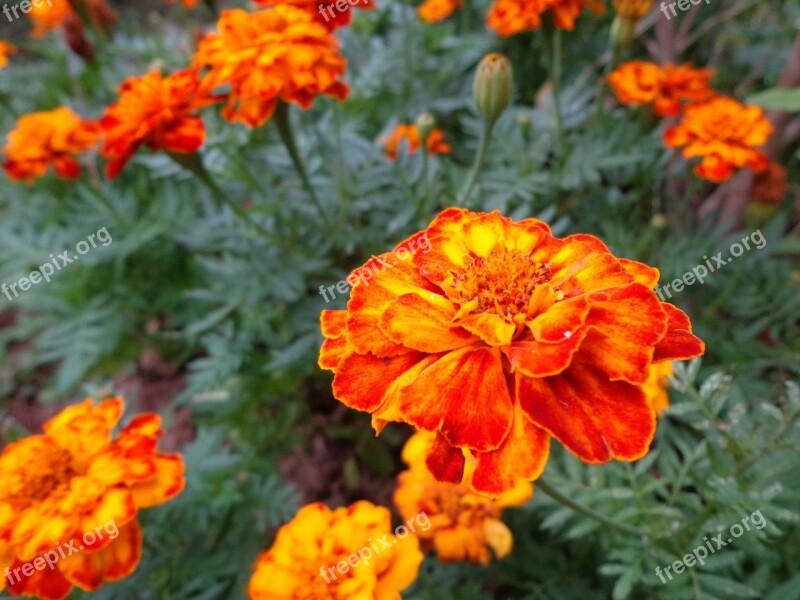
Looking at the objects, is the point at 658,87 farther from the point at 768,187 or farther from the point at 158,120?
the point at 158,120

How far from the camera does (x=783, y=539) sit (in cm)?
101

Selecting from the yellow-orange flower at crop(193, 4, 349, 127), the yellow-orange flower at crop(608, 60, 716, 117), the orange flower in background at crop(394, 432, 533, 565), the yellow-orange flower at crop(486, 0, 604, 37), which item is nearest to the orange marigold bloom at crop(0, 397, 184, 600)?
the orange flower in background at crop(394, 432, 533, 565)

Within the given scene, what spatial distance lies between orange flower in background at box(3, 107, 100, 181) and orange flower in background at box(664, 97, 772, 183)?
1367 mm

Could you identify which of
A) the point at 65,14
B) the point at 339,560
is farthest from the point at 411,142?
the point at 65,14

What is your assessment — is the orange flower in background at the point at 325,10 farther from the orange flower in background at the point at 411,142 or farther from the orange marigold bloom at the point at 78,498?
the orange marigold bloom at the point at 78,498

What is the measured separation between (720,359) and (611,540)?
598mm

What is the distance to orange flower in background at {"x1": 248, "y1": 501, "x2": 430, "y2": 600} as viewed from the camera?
2.44ft

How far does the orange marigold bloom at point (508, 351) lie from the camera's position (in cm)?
52

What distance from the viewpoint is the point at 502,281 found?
603mm

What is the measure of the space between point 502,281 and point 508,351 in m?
0.08

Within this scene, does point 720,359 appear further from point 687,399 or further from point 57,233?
point 57,233

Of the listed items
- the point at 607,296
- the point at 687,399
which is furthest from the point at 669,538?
the point at 607,296

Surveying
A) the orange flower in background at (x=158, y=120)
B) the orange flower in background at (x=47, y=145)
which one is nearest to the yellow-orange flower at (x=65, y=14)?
the orange flower in background at (x=47, y=145)

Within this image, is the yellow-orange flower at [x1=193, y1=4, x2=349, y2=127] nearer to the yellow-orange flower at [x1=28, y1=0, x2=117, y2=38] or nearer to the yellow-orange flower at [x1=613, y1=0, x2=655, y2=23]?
the yellow-orange flower at [x1=613, y1=0, x2=655, y2=23]
